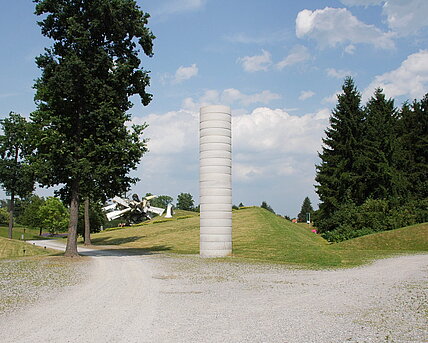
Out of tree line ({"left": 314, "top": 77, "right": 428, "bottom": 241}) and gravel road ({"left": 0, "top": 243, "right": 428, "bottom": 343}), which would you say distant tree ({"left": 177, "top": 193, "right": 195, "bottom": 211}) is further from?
gravel road ({"left": 0, "top": 243, "right": 428, "bottom": 343})

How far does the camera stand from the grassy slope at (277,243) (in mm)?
27938

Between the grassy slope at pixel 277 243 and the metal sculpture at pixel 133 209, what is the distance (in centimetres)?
1008

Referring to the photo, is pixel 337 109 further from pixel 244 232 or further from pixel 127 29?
pixel 127 29

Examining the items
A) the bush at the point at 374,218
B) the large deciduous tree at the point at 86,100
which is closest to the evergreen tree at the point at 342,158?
the bush at the point at 374,218

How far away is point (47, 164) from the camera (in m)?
26.7

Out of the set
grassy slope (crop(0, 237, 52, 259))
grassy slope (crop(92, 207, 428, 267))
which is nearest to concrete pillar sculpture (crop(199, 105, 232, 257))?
grassy slope (crop(92, 207, 428, 267))

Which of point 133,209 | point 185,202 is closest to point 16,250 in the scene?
point 133,209

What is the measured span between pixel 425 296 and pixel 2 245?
4453cm

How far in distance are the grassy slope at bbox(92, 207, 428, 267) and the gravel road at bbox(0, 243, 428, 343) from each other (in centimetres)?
931

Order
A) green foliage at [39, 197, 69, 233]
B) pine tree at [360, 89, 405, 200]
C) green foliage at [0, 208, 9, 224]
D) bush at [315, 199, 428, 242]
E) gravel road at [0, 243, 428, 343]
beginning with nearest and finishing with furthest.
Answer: gravel road at [0, 243, 428, 343]
bush at [315, 199, 428, 242]
pine tree at [360, 89, 405, 200]
green foliage at [39, 197, 69, 233]
green foliage at [0, 208, 9, 224]

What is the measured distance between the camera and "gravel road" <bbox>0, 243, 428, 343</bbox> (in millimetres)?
7863

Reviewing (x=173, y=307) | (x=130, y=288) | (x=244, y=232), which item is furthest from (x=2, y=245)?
(x=173, y=307)

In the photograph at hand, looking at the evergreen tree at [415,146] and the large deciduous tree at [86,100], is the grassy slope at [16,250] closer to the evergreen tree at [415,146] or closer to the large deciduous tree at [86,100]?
the large deciduous tree at [86,100]

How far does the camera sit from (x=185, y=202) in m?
167
